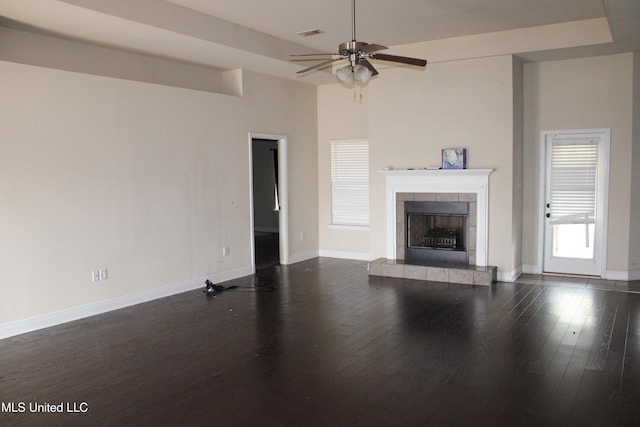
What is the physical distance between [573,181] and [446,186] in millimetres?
1702

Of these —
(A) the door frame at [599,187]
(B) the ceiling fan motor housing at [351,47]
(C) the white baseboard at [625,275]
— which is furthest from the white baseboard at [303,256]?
(B) the ceiling fan motor housing at [351,47]

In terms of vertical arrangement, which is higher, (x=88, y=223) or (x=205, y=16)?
(x=205, y=16)

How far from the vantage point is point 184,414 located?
3164 millimetres

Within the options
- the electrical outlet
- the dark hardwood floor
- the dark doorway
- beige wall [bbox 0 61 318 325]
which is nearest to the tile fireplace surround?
the dark hardwood floor

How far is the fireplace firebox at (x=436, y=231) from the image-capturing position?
23.1ft

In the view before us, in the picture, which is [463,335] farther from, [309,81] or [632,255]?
[309,81]

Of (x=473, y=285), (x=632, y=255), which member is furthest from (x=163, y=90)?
(x=632, y=255)

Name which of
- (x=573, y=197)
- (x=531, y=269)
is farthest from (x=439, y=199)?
(x=573, y=197)

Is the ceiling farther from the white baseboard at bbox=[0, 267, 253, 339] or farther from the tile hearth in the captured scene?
the tile hearth

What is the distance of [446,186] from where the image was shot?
22.9 ft

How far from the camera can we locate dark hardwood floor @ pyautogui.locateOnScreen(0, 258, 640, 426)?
316cm

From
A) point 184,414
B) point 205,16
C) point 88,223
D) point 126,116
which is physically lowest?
point 184,414

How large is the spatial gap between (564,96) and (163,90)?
5186 millimetres

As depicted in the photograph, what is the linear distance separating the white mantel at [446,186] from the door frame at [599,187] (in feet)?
2.97
